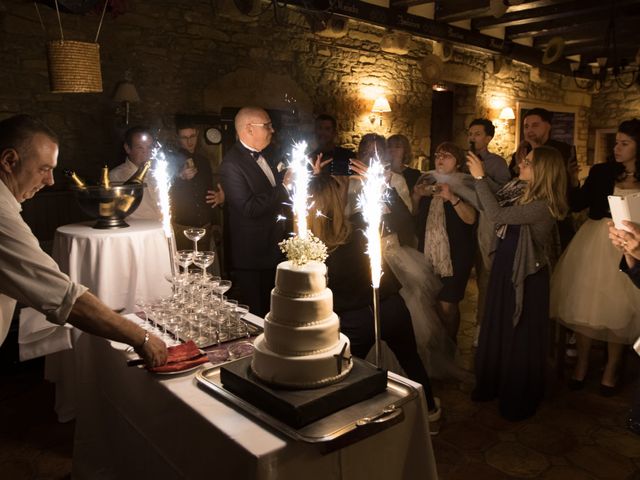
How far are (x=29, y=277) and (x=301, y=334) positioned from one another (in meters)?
0.92

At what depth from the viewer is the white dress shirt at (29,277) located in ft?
5.46

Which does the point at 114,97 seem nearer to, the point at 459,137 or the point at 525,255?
the point at 525,255

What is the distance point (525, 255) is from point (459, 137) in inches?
269

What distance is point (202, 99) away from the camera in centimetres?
579

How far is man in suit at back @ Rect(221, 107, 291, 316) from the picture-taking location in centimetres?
363

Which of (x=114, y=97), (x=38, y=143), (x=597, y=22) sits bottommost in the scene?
(x=38, y=143)

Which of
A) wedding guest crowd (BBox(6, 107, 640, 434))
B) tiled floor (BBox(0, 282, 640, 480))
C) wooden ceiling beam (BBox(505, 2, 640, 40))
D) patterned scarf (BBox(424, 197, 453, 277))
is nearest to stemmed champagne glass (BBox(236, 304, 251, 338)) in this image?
wedding guest crowd (BBox(6, 107, 640, 434))

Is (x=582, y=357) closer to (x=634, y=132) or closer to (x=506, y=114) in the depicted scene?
(x=634, y=132)

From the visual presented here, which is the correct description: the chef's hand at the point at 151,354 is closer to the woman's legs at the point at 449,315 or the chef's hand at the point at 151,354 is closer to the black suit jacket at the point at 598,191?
the woman's legs at the point at 449,315

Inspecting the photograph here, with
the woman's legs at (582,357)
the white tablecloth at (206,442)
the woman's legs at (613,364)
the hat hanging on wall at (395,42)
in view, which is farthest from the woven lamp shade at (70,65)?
the hat hanging on wall at (395,42)

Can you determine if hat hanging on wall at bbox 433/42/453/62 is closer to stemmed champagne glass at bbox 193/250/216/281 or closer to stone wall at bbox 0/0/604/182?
stone wall at bbox 0/0/604/182

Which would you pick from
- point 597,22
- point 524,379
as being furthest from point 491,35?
point 524,379

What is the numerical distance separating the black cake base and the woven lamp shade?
295 centimetres

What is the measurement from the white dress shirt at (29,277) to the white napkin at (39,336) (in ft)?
4.25
